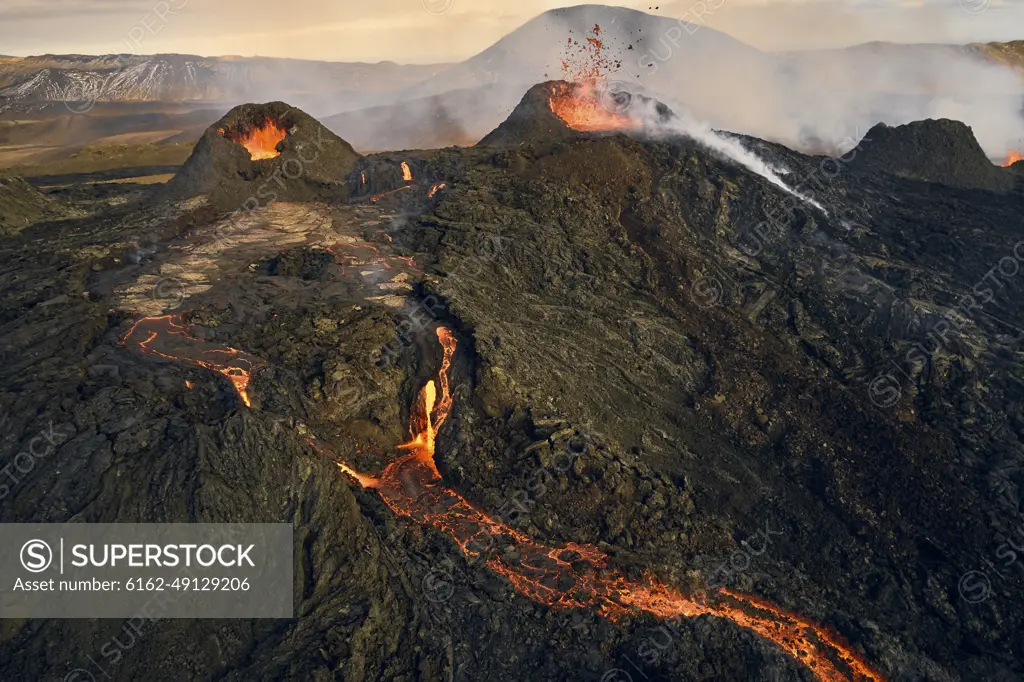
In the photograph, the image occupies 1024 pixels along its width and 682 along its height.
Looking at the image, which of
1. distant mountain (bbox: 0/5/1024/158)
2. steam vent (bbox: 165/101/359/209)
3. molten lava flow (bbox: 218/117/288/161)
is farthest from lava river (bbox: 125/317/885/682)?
distant mountain (bbox: 0/5/1024/158)

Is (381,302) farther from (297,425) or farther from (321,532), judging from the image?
(321,532)

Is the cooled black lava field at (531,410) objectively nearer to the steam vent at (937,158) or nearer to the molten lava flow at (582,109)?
the molten lava flow at (582,109)

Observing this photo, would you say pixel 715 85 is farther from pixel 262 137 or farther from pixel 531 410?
pixel 531 410

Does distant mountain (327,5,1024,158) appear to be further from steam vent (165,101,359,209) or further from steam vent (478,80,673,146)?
steam vent (165,101,359,209)

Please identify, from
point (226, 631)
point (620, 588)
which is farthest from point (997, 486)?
point (226, 631)
